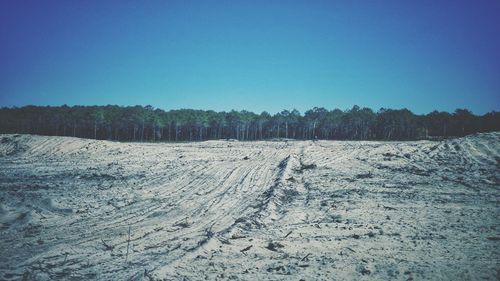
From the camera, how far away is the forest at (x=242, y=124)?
72.1 metres

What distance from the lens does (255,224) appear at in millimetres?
7777

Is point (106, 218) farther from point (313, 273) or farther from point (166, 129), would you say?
point (166, 129)

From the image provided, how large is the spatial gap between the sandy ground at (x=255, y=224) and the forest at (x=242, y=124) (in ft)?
200

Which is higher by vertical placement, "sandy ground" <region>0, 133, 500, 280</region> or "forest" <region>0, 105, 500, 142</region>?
"forest" <region>0, 105, 500, 142</region>

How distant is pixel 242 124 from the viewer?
7756 centimetres

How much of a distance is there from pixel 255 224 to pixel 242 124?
230 feet

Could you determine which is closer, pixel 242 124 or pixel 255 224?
pixel 255 224

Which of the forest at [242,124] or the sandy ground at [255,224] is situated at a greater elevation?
the forest at [242,124]

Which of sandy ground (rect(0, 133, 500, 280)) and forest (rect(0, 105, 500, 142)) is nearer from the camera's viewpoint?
sandy ground (rect(0, 133, 500, 280))

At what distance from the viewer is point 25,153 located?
24828mm

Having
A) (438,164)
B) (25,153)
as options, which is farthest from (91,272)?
(25,153)

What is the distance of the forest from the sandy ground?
200 ft

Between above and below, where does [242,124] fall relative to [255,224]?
above

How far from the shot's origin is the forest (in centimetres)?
7212
